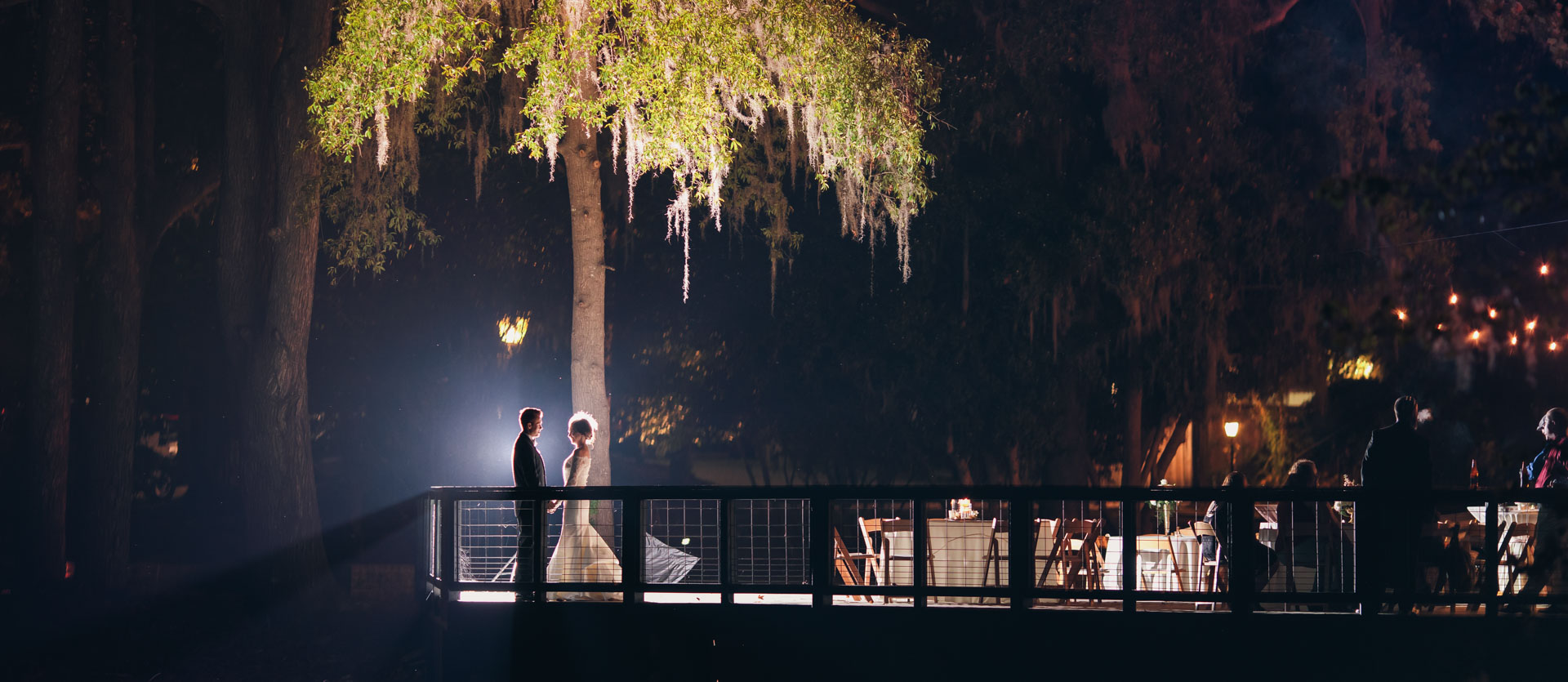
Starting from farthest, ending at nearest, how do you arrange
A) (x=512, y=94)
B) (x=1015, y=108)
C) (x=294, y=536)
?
(x=1015, y=108)
(x=512, y=94)
(x=294, y=536)

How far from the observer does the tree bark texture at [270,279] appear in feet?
43.3

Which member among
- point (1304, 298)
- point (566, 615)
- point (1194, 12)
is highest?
point (1194, 12)

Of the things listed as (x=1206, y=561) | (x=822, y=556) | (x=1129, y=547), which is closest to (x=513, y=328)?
(x=822, y=556)

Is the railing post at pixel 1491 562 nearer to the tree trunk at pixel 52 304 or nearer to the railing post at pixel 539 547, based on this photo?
the railing post at pixel 539 547

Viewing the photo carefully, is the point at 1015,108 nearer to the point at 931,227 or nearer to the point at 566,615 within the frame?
the point at 931,227

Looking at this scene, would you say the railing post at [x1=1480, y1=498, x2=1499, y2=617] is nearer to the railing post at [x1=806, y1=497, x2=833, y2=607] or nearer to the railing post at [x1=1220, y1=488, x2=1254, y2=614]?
the railing post at [x1=1220, y1=488, x2=1254, y2=614]

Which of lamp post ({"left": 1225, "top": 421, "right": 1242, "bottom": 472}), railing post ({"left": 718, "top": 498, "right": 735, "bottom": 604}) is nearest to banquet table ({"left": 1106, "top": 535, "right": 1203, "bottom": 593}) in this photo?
railing post ({"left": 718, "top": 498, "right": 735, "bottom": 604})

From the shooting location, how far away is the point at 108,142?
1494 cm

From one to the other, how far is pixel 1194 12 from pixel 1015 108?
296 cm

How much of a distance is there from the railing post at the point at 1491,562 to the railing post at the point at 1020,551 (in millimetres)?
2886

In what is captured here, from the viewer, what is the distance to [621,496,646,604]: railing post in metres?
9.11

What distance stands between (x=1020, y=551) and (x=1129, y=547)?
719 mm

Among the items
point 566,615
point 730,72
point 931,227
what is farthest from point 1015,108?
point 566,615

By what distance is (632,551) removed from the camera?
9.16 m
